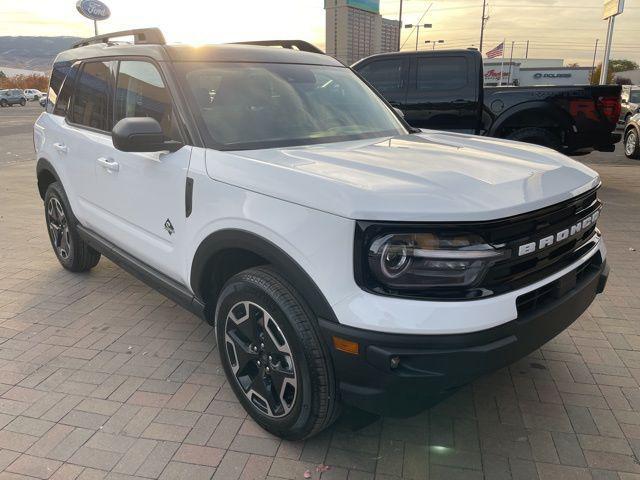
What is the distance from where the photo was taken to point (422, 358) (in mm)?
1921

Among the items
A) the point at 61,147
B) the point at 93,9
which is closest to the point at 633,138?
the point at 61,147

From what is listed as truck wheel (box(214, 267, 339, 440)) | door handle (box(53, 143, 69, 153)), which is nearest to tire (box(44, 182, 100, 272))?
door handle (box(53, 143, 69, 153))

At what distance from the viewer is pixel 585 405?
9.25ft

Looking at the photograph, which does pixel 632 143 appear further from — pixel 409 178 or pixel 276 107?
pixel 409 178

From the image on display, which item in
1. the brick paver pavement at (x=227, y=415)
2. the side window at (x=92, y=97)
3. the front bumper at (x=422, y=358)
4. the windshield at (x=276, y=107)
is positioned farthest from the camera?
the side window at (x=92, y=97)

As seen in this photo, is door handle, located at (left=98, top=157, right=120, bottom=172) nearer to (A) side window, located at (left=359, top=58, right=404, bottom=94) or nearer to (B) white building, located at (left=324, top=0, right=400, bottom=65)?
(A) side window, located at (left=359, top=58, right=404, bottom=94)

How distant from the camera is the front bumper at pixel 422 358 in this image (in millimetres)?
1919

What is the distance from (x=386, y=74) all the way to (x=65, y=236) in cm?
542

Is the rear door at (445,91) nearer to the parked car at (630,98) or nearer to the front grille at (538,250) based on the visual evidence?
the front grille at (538,250)

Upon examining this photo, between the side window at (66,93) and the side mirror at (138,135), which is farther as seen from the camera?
the side window at (66,93)

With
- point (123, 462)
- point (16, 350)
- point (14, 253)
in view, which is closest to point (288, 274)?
point (123, 462)

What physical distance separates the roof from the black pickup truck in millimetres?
4260

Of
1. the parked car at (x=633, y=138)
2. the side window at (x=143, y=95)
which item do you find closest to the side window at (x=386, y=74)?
the side window at (x=143, y=95)

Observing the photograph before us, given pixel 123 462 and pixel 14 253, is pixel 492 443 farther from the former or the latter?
pixel 14 253
